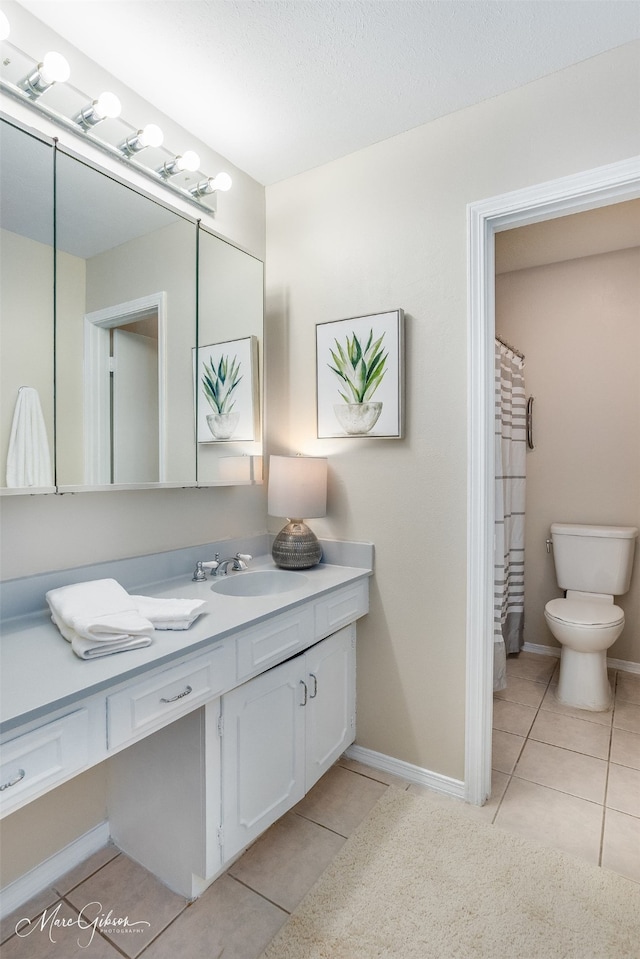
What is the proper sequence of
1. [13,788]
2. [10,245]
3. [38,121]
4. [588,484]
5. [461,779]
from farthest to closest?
[588,484]
[461,779]
[38,121]
[10,245]
[13,788]

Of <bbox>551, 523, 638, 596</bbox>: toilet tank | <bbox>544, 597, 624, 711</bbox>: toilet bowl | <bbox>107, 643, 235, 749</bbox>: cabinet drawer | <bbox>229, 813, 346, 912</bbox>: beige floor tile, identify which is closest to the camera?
<bbox>107, 643, 235, 749</bbox>: cabinet drawer

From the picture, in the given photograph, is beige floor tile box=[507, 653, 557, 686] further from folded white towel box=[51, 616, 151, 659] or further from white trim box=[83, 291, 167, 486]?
white trim box=[83, 291, 167, 486]

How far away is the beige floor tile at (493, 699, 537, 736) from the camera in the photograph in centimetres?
234

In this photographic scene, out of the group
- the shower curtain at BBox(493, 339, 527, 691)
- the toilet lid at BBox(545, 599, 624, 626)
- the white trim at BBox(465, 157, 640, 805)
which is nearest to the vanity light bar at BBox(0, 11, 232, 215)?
the white trim at BBox(465, 157, 640, 805)

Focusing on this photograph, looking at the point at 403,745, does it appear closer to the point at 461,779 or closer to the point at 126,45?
the point at 461,779

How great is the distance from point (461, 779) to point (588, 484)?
193 cm

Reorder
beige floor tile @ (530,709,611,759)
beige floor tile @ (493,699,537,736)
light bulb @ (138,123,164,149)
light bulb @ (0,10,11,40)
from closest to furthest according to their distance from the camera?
light bulb @ (0,10,11,40) < light bulb @ (138,123,164,149) < beige floor tile @ (530,709,611,759) < beige floor tile @ (493,699,537,736)

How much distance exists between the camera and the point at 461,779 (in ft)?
6.18

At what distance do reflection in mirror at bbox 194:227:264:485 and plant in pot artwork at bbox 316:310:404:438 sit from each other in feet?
0.96

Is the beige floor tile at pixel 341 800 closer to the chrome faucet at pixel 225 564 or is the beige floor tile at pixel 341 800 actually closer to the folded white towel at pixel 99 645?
the chrome faucet at pixel 225 564

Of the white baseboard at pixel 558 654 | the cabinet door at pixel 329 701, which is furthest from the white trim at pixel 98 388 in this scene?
the white baseboard at pixel 558 654

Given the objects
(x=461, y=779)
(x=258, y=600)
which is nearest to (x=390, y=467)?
(x=258, y=600)

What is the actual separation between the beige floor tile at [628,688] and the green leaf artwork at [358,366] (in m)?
2.10

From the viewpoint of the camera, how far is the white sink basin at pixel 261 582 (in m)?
1.90
